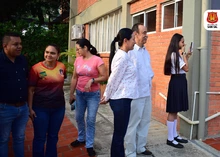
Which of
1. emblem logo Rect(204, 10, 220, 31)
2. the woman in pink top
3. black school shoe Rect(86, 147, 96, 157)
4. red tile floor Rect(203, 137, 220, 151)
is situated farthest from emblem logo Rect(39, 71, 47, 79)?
red tile floor Rect(203, 137, 220, 151)

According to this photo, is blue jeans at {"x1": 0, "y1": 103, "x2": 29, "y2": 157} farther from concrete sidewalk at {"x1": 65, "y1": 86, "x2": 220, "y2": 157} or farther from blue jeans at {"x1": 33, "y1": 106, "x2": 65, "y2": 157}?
concrete sidewalk at {"x1": 65, "y1": 86, "x2": 220, "y2": 157}

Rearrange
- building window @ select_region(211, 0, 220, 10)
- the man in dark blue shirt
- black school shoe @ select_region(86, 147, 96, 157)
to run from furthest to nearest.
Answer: building window @ select_region(211, 0, 220, 10) → black school shoe @ select_region(86, 147, 96, 157) → the man in dark blue shirt

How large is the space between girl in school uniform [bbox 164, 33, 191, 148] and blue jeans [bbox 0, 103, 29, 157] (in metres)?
2.24

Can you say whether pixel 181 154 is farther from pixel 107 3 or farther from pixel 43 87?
pixel 107 3

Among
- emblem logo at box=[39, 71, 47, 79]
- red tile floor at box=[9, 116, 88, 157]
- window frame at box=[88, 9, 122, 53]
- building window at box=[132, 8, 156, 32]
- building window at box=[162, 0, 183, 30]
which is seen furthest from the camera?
window frame at box=[88, 9, 122, 53]

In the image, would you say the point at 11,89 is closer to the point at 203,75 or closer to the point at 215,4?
the point at 203,75

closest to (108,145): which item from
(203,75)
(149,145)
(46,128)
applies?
(149,145)

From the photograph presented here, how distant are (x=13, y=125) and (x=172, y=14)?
150 inches

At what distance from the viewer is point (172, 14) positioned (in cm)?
557

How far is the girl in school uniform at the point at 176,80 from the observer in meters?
4.22

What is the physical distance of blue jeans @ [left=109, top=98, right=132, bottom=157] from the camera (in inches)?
128

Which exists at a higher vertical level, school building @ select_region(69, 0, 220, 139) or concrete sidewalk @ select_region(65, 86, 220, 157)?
school building @ select_region(69, 0, 220, 139)

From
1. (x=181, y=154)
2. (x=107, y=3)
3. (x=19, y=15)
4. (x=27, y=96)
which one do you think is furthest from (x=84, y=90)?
(x=19, y=15)

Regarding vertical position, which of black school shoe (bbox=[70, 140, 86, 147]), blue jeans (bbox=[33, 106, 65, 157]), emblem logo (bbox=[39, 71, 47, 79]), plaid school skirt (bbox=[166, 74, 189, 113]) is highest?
emblem logo (bbox=[39, 71, 47, 79])
